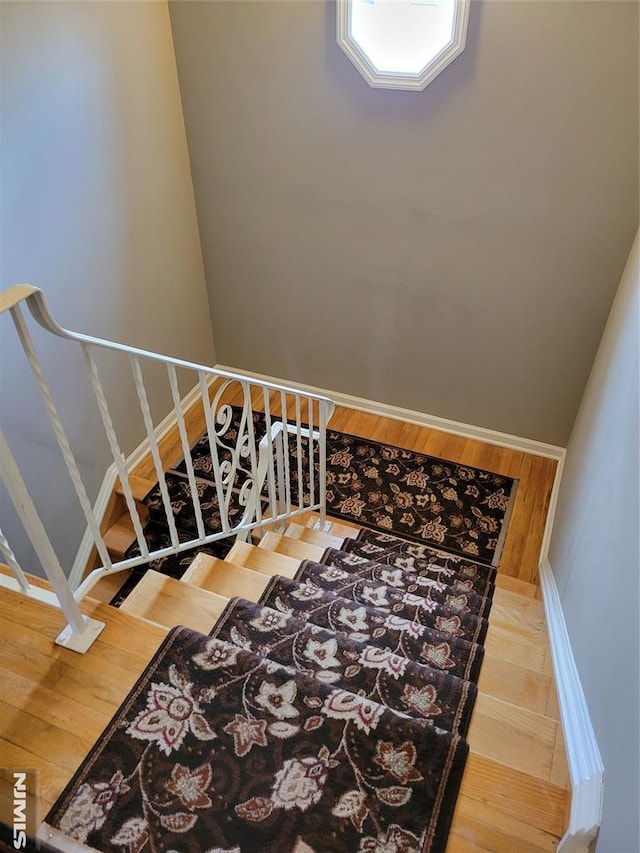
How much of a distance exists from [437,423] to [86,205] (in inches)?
90.7

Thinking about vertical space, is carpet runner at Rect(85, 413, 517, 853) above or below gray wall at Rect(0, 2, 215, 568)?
below

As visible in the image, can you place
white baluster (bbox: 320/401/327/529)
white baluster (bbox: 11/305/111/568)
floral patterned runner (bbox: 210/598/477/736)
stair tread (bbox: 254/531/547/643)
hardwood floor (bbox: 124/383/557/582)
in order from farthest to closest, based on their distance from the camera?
1. hardwood floor (bbox: 124/383/557/582)
2. white baluster (bbox: 320/401/327/529)
3. stair tread (bbox: 254/531/547/643)
4. floral patterned runner (bbox: 210/598/477/736)
5. white baluster (bbox: 11/305/111/568)

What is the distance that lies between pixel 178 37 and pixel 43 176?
1.09m

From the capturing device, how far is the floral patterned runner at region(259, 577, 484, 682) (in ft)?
6.22

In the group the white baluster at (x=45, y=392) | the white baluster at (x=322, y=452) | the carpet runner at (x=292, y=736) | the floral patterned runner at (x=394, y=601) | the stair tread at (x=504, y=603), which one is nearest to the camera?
the white baluster at (x=45, y=392)

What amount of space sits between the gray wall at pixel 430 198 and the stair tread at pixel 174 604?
6.80 feet

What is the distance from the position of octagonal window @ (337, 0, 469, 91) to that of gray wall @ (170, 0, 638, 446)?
3.1 inches

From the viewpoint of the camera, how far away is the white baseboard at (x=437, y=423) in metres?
3.54

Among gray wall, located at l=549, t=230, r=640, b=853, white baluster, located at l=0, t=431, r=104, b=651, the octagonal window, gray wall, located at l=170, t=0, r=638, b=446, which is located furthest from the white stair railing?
the octagonal window

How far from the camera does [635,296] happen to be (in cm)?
223

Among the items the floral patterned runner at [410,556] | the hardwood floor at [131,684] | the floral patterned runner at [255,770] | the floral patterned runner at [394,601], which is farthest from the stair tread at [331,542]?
the floral patterned runner at [255,770]

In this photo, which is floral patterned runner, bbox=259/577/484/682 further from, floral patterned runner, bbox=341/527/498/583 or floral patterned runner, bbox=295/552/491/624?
floral patterned runner, bbox=341/527/498/583

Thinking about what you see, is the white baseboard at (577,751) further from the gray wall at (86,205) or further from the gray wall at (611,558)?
the gray wall at (86,205)

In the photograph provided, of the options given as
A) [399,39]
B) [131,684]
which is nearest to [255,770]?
[131,684]
